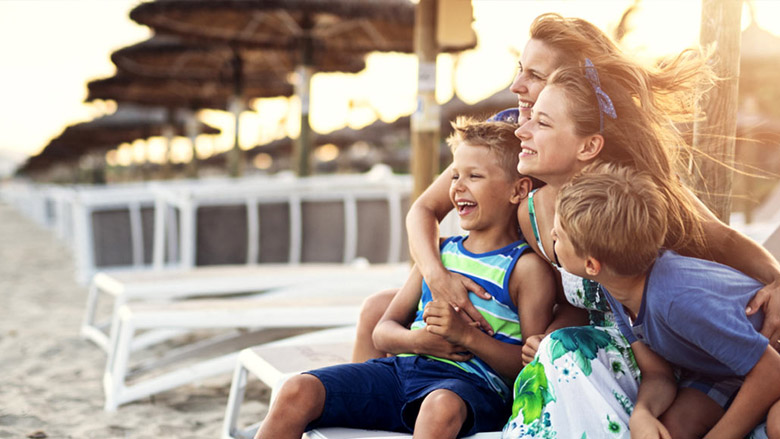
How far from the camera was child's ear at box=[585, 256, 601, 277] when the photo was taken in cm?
155

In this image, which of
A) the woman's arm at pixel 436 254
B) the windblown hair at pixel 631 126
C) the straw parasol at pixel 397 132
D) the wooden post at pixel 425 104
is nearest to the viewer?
the windblown hair at pixel 631 126

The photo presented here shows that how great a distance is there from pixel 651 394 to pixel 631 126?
24.5 inches

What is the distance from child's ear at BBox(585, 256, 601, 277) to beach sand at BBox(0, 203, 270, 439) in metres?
2.03

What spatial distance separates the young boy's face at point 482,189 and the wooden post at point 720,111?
628 millimetres

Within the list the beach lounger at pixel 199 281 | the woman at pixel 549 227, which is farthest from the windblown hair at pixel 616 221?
the beach lounger at pixel 199 281

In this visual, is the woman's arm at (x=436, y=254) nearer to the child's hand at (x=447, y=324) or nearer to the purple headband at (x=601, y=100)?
the child's hand at (x=447, y=324)

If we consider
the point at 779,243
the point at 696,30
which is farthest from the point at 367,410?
the point at 696,30

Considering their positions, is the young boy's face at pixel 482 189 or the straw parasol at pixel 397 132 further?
the straw parasol at pixel 397 132

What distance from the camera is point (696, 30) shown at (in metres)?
2.27

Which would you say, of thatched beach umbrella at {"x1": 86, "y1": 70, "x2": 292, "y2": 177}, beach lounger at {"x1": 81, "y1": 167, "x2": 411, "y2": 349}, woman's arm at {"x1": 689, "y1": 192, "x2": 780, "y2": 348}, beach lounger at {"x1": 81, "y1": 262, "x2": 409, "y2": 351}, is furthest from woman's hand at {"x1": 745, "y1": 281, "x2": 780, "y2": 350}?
thatched beach umbrella at {"x1": 86, "y1": 70, "x2": 292, "y2": 177}

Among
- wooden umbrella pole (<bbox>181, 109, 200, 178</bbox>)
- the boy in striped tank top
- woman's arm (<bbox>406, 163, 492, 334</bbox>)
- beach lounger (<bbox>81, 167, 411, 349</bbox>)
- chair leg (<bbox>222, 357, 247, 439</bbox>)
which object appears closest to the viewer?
the boy in striped tank top

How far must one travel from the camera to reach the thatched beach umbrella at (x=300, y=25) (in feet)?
21.6

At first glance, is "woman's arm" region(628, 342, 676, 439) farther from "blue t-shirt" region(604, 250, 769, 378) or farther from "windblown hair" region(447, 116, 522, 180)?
"windblown hair" region(447, 116, 522, 180)

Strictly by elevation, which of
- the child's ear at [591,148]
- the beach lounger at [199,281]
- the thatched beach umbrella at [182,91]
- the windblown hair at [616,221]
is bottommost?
the beach lounger at [199,281]
